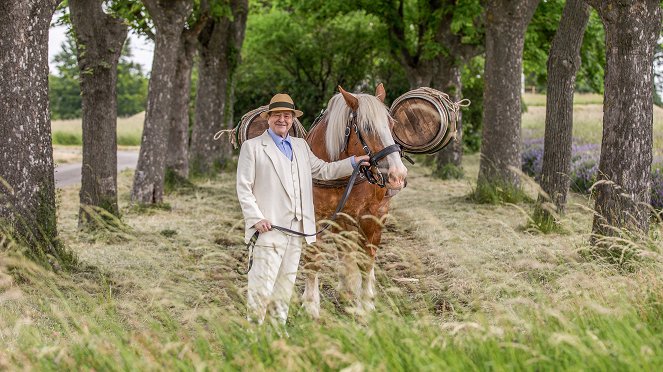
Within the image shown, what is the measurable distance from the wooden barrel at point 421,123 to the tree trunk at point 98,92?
19.6ft

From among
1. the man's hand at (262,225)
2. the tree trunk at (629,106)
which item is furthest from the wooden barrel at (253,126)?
the tree trunk at (629,106)

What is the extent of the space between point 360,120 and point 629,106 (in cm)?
374

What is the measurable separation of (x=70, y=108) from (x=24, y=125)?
79.4m

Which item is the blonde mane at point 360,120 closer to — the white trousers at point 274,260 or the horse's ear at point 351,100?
the horse's ear at point 351,100

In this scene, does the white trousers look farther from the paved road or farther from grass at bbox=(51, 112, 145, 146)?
grass at bbox=(51, 112, 145, 146)

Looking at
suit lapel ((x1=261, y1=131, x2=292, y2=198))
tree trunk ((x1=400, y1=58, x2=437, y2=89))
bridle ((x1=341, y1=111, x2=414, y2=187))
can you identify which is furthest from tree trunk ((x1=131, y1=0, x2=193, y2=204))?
tree trunk ((x1=400, y1=58, x2=437, y2=89))

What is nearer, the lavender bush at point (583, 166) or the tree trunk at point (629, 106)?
the tree trunk at point (629, 106)

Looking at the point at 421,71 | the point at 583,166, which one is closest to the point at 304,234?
the point at 583,166

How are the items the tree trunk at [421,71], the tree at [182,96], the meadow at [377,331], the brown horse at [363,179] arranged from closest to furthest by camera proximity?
the meadow at [377,331] < the brown horse at [363,179] < the tree at [182,96] < the tree trunk at [421,71]

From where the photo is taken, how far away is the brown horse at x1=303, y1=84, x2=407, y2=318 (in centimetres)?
654

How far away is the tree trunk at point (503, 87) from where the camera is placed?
52.5 feet

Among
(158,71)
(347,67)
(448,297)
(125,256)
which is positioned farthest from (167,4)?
(347,67)

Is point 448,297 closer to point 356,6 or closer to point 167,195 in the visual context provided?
point 167,195

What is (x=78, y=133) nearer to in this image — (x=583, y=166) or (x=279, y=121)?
(x=583, y=166)
